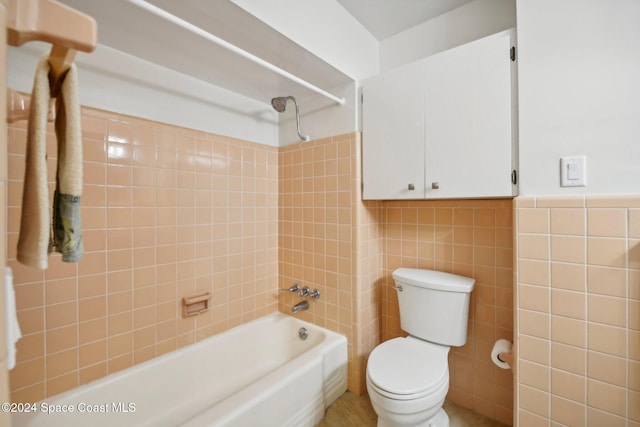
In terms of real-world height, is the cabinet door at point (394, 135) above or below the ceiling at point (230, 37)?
below

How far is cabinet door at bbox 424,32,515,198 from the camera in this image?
3.86 ft

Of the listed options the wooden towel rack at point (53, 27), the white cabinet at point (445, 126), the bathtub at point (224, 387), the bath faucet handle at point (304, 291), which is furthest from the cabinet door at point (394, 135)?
the wooden towel rack at point (53, 27)

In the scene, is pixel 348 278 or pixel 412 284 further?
pixel 348 278

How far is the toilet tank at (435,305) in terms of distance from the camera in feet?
4.72

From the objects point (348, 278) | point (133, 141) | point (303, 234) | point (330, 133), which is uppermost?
point (330, 133)

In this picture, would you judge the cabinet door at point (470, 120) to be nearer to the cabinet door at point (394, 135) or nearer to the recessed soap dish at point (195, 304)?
the cabinet door at point (394, 135)

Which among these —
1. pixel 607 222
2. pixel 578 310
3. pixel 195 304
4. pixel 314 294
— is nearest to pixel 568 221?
pixel 607 222

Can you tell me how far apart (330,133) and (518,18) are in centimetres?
105

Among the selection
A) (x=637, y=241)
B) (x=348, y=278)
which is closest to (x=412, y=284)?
(x=348, y=278)

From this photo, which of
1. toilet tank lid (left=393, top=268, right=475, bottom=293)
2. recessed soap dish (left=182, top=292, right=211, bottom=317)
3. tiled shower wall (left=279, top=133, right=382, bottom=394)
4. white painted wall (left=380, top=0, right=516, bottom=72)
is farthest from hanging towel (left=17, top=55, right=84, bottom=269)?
white painted wall (left=380, top=0, right=516, bottom=72)

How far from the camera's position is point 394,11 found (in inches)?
63.7

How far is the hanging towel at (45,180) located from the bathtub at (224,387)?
3.01 feet

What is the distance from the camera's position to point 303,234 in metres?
1.94

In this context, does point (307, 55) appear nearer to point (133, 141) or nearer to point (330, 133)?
point (330, 133)
